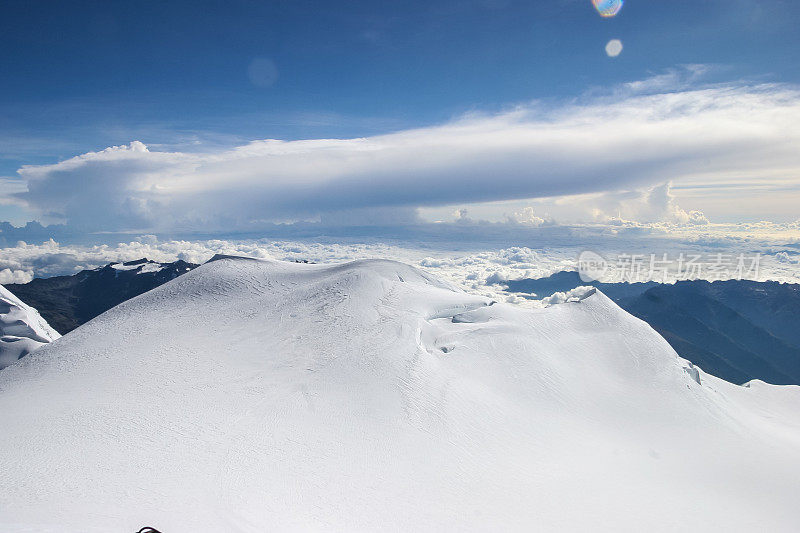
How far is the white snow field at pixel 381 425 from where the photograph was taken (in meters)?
19.2

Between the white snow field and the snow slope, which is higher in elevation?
the white snow field

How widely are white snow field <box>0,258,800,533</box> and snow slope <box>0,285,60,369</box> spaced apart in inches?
2410

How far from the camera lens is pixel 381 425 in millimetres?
27500

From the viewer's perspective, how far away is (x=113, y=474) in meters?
19.7

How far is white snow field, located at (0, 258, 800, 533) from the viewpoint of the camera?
1923cm

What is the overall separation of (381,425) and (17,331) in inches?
4262

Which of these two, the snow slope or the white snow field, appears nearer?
the white snow field

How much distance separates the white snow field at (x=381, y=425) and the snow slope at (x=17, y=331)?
61203 mm

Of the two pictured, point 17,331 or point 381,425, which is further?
point 17,331

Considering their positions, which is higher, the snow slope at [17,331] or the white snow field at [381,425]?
the white snow field at [381,425]

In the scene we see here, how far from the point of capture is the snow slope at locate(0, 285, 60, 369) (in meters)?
86.9

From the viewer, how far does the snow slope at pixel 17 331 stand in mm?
86931

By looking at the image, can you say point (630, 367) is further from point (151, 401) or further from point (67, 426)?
point (67, 426)

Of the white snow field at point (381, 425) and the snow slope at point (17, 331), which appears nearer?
the white snow field at point (381, 425)
